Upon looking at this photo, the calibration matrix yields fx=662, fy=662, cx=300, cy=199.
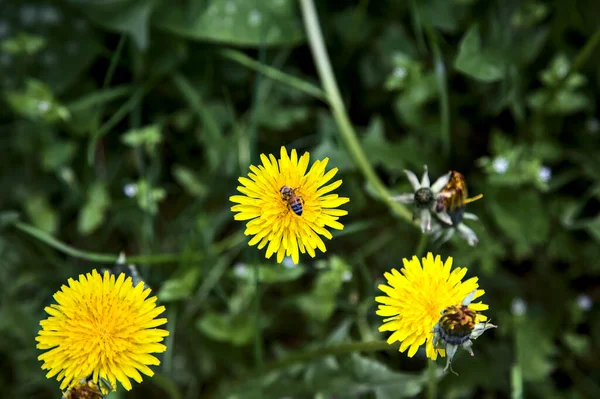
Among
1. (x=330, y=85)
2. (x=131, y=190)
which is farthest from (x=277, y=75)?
(x=131, y=190)

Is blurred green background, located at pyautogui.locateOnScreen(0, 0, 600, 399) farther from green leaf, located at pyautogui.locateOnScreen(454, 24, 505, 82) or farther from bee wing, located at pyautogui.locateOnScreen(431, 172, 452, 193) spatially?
bee wing, located at pyautogui.locateOnScreen(431, 172, 452, 193)

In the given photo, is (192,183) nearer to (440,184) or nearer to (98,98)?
(98,98)

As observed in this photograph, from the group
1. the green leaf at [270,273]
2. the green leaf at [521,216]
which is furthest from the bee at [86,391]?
the green leaf at [521,216]

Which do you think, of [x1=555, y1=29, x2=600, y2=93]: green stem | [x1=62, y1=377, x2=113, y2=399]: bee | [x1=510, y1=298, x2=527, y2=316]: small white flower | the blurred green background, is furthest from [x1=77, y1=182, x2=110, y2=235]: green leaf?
[x1=555, y1=29, x2=600, y2=93]: green stem

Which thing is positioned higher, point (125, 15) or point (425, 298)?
point (125, 15)

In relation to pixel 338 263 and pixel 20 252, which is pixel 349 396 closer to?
pixel 338 263

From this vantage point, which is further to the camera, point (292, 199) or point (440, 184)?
point (440, 184)

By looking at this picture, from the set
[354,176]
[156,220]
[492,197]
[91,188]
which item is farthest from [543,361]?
[91,188]
